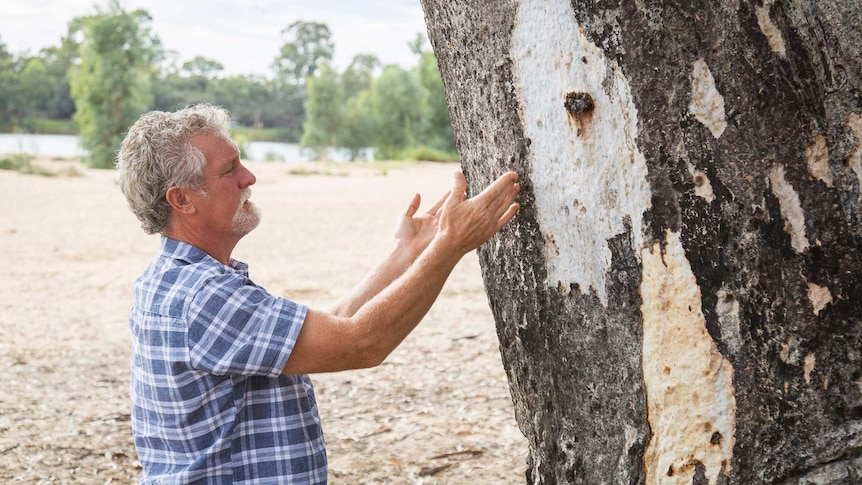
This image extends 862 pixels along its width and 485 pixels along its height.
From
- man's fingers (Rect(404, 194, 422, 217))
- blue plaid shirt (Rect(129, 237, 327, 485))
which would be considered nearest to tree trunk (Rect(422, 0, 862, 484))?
man's fingers (Rect(404, 194, 422, 217))

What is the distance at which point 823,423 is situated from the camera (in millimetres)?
2234

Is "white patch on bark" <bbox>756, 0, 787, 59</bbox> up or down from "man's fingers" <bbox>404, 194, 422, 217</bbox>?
up

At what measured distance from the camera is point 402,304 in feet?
7.88

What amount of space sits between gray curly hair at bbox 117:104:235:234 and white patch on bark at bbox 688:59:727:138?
1346mm

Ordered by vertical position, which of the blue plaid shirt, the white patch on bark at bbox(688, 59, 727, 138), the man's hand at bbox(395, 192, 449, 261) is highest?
the white patch on bark at bbox(688, 59, 727, 138)

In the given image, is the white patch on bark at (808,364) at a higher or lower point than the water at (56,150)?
higher

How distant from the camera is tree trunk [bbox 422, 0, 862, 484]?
2.14 metres

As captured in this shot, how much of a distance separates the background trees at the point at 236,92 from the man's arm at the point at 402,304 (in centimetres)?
Result: 2920

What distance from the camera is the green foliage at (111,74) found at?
135 ft

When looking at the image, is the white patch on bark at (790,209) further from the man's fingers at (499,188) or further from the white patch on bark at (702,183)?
the man's fingers at (499,188)

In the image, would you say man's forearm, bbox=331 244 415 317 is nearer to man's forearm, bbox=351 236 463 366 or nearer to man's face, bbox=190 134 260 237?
man's face, bbox=190 134 260 237

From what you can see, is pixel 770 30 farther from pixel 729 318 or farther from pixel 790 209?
pixel 729 318

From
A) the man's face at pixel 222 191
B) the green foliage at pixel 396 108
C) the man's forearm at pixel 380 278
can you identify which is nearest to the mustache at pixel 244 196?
the man's face at pixel 222 191

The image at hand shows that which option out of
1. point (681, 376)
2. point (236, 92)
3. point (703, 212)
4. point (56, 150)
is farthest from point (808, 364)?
point (236, 92)
